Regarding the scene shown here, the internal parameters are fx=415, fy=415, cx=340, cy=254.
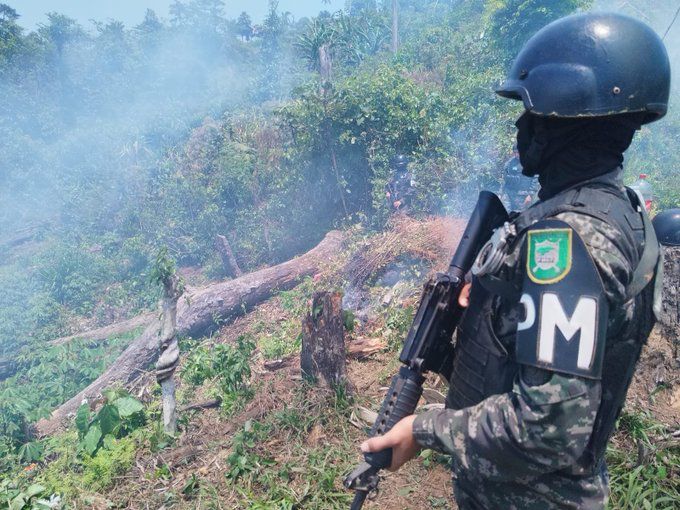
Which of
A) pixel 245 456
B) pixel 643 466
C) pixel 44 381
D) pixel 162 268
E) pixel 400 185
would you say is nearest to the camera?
pixel 643 466

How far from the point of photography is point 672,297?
11.6 feet

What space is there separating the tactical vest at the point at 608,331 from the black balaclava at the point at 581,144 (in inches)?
2.9

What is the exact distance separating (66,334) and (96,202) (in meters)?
6.73

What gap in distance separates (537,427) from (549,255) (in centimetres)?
44

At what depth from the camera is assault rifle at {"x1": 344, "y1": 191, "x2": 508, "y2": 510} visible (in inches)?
62.8

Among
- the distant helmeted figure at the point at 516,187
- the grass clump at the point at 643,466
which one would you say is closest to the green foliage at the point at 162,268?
the grass clump at the point at 643,466

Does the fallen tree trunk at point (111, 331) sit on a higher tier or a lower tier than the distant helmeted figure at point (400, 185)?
lower

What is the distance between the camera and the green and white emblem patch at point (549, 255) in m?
1.05

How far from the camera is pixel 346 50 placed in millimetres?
23453

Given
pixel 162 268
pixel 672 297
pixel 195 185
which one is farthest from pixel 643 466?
pixel 195 185

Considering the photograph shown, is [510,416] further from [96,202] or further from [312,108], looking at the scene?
[96,202]

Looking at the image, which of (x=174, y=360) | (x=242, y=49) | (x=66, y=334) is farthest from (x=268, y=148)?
(x=242, y=49)

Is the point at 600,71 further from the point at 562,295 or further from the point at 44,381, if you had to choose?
the point at 44,381

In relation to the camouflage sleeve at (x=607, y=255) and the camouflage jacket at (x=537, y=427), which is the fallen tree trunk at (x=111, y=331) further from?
the camouflage sleeve at (x=607, y=255)
